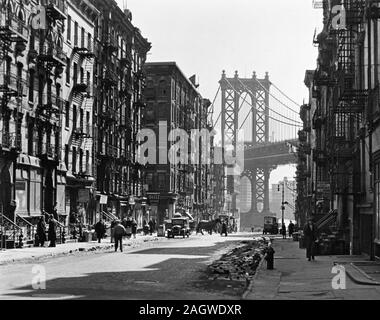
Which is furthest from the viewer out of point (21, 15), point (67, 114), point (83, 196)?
point (67, 114)

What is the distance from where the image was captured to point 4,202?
1577 inches

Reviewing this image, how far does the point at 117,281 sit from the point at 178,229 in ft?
140

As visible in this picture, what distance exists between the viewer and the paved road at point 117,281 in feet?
54.7

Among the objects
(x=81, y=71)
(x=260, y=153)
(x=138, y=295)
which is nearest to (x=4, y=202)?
(x=81, y=71)

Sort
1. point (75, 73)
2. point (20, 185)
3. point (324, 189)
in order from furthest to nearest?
point (75, 73) → point (20, 185) → point (324, 189)

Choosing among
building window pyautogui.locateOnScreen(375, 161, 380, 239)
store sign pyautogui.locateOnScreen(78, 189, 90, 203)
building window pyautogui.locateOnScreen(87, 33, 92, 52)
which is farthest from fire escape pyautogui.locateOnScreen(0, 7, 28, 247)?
building window pyautogui.locateOnScreen(375, 161, 380, 239)

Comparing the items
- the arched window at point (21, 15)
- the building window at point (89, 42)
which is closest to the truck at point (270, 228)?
the building window at point (89, 42)

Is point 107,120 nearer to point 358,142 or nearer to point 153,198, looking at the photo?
point 153,198

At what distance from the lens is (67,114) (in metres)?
51.9

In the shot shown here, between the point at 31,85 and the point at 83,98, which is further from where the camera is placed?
the point at 83,98

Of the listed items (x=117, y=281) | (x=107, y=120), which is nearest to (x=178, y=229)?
(x=107, y=120)

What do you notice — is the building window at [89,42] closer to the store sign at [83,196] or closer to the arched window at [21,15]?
the store sign at [83,196]

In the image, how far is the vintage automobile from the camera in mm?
61763
